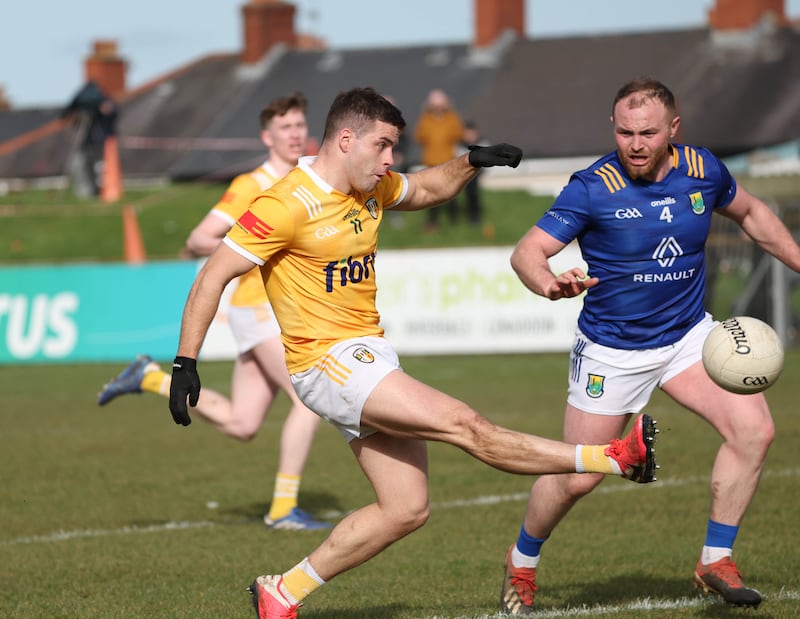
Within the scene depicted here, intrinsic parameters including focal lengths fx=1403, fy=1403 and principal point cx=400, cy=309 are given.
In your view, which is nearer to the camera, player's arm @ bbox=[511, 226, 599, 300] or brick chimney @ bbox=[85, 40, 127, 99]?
player's arm @ bbox=[511, 226, 599, 300]

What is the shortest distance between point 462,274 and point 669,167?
13.2m

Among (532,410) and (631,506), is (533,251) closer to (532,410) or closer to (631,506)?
(631,506)

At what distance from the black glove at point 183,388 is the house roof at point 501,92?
33.3 m

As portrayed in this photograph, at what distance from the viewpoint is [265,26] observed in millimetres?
46812

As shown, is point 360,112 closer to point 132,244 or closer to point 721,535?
point 721,535

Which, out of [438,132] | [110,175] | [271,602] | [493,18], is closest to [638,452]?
[271,602]

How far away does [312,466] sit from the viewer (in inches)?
446

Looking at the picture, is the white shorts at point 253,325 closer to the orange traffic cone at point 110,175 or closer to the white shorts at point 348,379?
the white shorts at point 348,379

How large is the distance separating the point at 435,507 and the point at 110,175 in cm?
2431

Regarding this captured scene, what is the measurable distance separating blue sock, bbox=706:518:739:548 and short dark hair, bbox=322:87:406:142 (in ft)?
7.98

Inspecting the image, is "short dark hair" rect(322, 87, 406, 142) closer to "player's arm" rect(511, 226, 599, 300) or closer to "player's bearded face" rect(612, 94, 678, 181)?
"player's arm" rect(511, 226, 599, 300)

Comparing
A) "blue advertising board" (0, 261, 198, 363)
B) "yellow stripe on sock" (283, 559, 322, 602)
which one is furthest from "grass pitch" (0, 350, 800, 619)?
"blue advertising board" (0, 261, 198, 363)

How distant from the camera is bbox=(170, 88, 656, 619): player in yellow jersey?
568 cm

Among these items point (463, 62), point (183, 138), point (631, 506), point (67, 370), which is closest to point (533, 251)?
point (631, 506)
